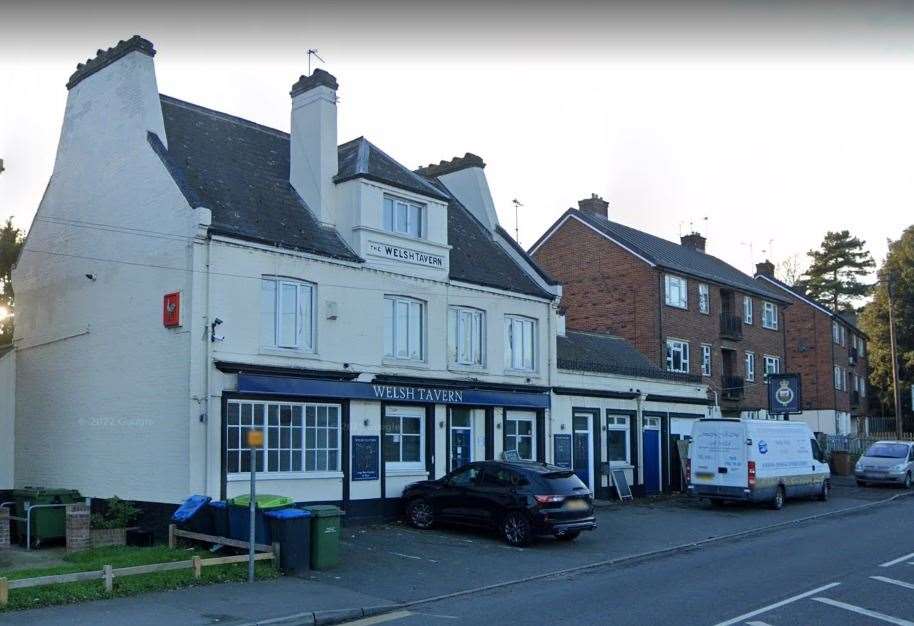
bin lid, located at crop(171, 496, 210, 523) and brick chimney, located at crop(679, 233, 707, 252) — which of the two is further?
brick chimney, located at crop(679, 233, 707, 252)

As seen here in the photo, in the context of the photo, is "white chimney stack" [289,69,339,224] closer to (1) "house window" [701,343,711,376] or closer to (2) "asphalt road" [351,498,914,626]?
(2) "asphalt road" [351,498,914,626]

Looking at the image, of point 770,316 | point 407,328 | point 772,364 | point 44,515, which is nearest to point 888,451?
point 772,364

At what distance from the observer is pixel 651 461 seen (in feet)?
100

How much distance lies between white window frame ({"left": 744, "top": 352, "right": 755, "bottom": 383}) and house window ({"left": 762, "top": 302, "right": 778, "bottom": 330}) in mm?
2371

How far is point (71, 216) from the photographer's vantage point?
22.2 metres

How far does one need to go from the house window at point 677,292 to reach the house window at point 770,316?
8.61m

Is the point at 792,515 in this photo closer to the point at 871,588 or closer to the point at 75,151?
the point at 871,588

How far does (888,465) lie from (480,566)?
23.4 meters

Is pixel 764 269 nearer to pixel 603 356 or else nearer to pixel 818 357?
pixel 818 357

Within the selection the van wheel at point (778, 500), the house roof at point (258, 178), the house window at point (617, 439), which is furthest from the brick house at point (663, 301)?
the house roof at point (258, 178)

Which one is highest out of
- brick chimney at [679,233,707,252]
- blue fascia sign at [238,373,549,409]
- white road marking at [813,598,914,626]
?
brick chimney at [679,233,707,252]

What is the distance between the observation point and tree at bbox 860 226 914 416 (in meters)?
59.6

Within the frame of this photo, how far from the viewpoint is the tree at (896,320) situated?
59.6 metres

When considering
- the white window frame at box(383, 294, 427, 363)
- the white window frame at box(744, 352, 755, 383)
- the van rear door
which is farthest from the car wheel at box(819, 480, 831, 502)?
the white window frame at box(744, 352, 755, 383)
